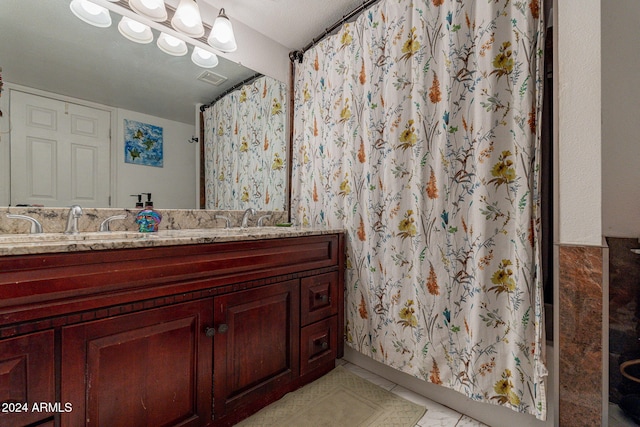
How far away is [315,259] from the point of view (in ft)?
5.10

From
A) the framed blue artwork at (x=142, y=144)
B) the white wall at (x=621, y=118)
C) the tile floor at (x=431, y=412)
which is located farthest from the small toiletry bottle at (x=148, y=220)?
the white wall at (x=621, y=118)

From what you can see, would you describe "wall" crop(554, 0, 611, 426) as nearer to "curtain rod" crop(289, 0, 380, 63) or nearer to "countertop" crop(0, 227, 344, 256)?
"curtain rod" crop(289, 0, 380, 63)

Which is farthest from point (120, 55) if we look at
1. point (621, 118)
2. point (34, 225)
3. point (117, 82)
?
point (621, 118)

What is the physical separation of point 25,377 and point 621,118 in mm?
2451

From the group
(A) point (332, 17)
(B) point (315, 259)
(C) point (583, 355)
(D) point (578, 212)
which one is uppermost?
(A) point (332, 17)

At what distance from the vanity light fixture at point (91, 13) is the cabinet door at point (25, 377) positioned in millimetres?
1477

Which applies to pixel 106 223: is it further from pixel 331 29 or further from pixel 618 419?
pixel 618 419

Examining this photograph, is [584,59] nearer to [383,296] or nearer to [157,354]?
[383,296]

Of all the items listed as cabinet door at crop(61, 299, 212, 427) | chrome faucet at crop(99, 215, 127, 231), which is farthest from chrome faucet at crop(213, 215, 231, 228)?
cabinet door at crop(61, 299, 212, 427)

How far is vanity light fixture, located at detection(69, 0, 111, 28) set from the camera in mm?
1332

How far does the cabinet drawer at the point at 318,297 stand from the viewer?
4.83 ft

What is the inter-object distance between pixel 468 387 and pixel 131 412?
135 cm

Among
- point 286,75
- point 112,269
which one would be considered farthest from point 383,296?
point 286,75

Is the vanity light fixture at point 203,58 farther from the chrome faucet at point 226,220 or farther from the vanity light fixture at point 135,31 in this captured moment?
the chrome faucet at point 226,220
